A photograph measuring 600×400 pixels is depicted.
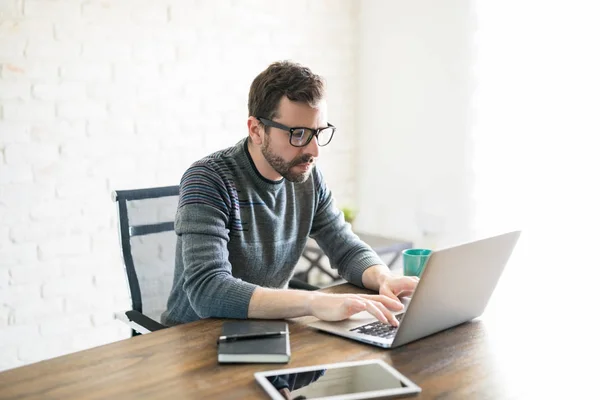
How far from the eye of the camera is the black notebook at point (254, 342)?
4.12 ft

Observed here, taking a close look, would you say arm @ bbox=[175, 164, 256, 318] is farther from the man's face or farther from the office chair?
the office chair

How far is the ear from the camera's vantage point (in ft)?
5.75

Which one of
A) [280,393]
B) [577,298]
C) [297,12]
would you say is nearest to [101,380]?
[280,393]

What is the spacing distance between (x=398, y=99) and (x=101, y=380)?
7.66 ft

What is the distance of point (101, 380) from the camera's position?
119 cm

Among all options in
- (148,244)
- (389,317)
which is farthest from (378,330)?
(148,244)

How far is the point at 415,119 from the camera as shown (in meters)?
3.16

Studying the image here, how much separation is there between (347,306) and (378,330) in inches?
3.2

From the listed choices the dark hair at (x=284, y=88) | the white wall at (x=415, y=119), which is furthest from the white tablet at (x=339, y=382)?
the white wall at (x=415, y=119)

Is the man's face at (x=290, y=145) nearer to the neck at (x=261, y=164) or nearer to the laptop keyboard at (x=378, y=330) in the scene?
the neck at (x=261, y=164)

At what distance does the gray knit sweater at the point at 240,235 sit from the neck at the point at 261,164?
12 millimetres

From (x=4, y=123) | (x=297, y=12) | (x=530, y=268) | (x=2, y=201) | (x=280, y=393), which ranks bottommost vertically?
(x=530, y=268)

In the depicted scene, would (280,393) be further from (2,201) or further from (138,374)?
(2,201)

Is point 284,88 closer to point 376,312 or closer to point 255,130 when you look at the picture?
point 255,130
